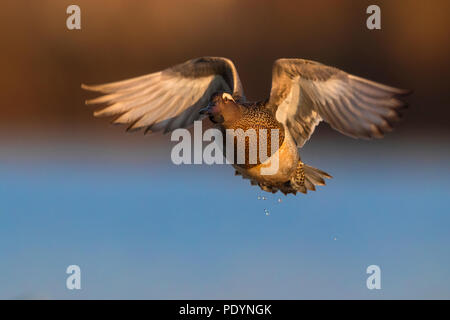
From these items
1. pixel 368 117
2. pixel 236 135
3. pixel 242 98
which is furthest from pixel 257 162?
pixel 368 117

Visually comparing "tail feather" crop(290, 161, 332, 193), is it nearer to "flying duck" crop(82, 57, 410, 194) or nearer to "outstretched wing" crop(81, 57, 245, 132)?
"flying duck" crop(82, 57, 410, 194)

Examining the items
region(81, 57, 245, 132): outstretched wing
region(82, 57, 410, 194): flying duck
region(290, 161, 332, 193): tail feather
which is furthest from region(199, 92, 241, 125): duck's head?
region(290, 161, 332, 193): tail feather

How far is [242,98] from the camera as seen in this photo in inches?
83.0

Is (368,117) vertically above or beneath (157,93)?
beneath

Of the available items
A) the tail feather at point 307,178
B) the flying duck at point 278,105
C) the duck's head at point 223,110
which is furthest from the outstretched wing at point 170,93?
the tail feather at point 307,178

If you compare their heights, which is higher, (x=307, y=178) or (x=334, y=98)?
(x=334, y=98)

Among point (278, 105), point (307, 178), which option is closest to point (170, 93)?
point (278, 105)

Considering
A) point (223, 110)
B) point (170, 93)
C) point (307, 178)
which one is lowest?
point (307, 178)

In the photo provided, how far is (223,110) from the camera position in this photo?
198 cm

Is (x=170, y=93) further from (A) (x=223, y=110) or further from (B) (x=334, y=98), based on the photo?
(B) (x=334, y=98)

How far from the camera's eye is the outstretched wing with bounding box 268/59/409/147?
6.33ft

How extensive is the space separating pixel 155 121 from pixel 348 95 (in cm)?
70

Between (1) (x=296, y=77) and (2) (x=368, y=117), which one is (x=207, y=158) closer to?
(1) (x=296, y=77)

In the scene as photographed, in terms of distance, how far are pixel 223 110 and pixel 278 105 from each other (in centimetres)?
19
